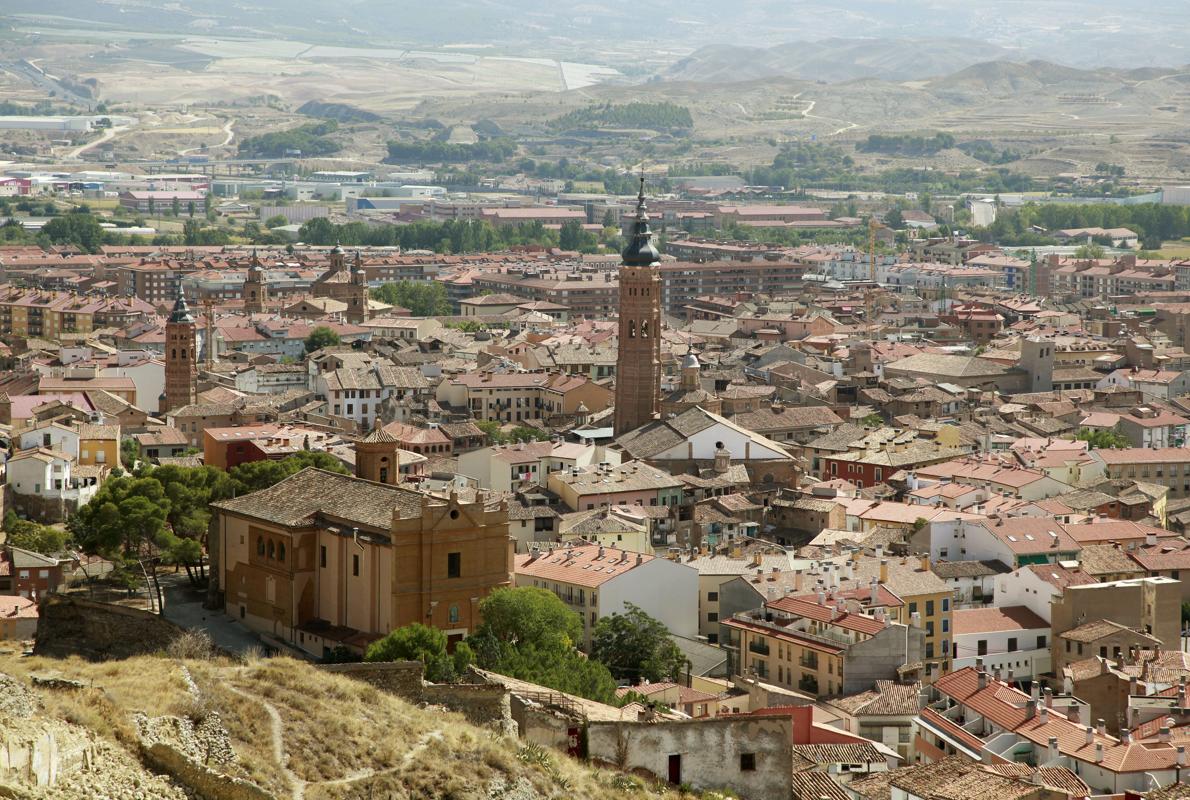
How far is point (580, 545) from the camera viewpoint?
37.7 meters

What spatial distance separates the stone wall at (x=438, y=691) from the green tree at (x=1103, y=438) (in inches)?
1346

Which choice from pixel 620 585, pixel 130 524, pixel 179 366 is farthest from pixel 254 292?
pixel 620 585

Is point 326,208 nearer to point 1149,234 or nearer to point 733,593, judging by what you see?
point 1149,234

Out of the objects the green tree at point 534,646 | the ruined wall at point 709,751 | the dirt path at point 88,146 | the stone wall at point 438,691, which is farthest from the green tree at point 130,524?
the dirt path at point 88,146

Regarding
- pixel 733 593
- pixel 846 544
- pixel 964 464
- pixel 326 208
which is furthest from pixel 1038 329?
pixel 326 208

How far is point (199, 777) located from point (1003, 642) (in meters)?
20.3

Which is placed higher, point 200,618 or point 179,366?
point 200,618

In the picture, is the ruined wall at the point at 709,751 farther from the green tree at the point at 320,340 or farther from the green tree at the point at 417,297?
the green tree at the point at 417,297

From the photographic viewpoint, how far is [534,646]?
91.9 feet

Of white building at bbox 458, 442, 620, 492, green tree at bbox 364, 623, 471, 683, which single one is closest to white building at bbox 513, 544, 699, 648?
green tree at bbox 364, 623, 471, 683

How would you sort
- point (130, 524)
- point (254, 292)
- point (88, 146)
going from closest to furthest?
point (130, 524), point (254, 292), point (88, 146)

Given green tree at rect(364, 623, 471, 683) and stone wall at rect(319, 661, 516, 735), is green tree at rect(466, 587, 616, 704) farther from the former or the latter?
stone wall at rect(319, 661, 516, 735)

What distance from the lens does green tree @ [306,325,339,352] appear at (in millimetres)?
72688

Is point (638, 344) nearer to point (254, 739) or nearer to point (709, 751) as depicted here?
point (709, 751)
